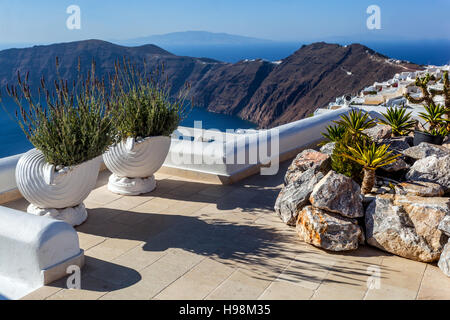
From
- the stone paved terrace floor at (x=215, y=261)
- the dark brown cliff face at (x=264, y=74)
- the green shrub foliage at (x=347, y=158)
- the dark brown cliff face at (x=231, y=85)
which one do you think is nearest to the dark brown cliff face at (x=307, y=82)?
the dark brown cliff face at (x=264, y=74)

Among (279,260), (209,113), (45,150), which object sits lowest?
(209,113)

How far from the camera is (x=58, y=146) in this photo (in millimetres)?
3799

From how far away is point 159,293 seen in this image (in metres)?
2.94

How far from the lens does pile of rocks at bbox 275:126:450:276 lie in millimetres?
3377

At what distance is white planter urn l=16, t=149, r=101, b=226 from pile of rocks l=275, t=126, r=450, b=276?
193 centimetres

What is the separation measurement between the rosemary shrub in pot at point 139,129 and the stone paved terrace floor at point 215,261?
35 cm

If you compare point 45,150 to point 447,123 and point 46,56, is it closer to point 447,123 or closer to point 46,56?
point 447,123

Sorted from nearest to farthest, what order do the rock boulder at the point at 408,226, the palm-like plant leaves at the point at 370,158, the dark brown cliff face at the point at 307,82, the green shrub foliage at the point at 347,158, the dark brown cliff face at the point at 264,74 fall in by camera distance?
the rock boulder at the point at 408,226
the palm-like plant leaves at the point at 370,158
the green shrub foliage at the point at 347,158
the dark brown cliff face at the point at 264,74
the dark brown cliff face at the point at 307,82

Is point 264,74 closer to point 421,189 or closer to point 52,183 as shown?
point 421,189

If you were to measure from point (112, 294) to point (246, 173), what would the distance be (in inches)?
122

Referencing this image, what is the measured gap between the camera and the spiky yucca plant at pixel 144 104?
4.77 meters

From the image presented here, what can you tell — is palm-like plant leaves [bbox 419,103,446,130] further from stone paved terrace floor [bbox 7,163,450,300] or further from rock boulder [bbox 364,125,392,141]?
stone paved terrace floor [bbox 7,163,450,300]

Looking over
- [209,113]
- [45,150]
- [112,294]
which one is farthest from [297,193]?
[209,113]

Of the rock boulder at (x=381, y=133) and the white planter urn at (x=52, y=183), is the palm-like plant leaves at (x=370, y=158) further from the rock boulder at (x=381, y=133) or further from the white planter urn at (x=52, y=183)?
the white planter urn at (x=52, y=183)
